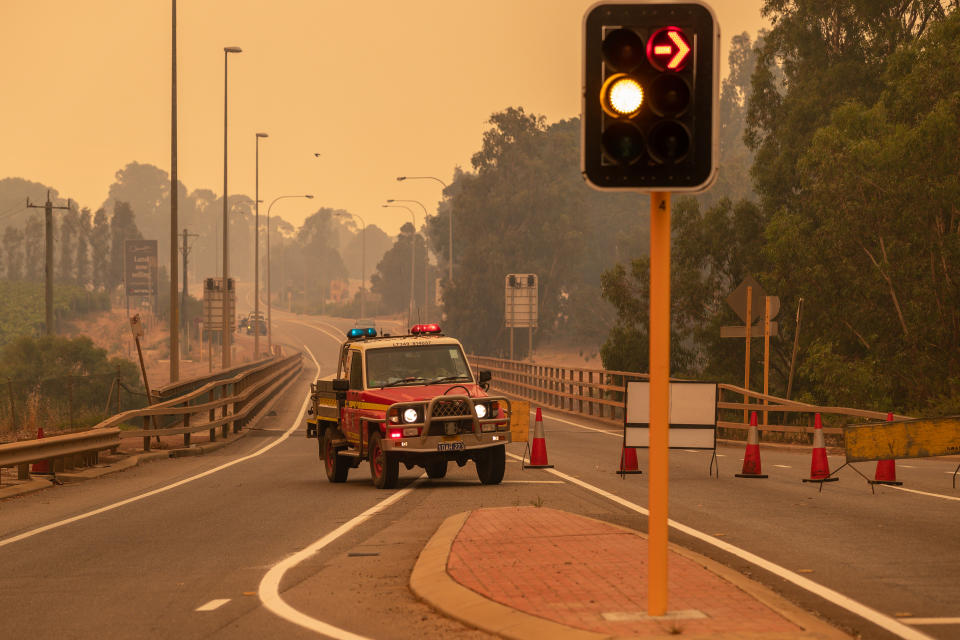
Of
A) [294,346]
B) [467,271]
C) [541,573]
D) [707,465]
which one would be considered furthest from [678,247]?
[294,346]

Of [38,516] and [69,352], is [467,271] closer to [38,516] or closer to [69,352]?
[69,352]

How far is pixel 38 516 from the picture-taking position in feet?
50.0

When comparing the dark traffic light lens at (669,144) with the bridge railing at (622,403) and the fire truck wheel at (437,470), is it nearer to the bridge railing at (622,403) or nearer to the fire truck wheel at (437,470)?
the fire truck wheel at (437,470)

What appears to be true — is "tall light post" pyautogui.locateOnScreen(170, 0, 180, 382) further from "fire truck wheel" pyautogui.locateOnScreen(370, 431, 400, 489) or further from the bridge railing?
"fire truck wheel" pyautogui.locateOnScreen(370, 431, 400, 489)

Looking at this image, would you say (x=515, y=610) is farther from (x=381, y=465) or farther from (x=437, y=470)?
(x=437, y=470)

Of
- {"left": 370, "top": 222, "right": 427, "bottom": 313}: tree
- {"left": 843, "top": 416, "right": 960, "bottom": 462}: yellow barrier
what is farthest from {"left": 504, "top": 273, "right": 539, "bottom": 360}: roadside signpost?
{"left": 370, "top": 222, "right": 427, "bottom": 313}: tree

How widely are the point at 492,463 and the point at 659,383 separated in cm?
1034

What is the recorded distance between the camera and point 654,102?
23.7 feet

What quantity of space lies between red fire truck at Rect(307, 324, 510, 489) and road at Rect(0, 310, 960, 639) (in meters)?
0.44

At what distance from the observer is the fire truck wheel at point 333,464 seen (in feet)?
62.3

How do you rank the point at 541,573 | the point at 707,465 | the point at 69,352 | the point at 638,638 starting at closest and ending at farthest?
the point at 638,638 < the point at 541,573 < the point at 707,465 < the point at 69,352

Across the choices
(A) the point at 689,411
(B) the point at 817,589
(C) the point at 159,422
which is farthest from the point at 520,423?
(B) the point at 817,589

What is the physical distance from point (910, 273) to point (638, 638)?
96.0 feet

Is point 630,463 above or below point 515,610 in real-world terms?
below
